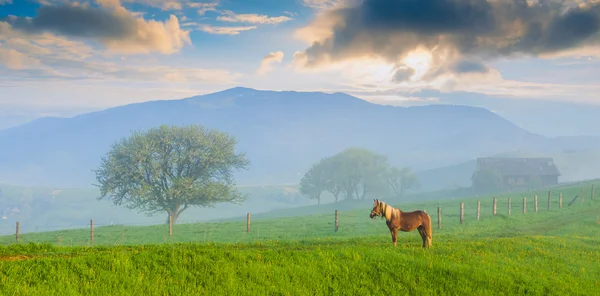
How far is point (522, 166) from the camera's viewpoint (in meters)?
153

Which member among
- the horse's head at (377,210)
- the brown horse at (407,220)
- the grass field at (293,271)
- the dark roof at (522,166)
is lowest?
the grass field at (293,271)

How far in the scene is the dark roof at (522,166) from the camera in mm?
150625

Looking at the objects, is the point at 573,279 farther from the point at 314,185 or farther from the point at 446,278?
the point at 314,185

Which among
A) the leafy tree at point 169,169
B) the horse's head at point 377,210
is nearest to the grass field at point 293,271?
the horse's head at point 377,210

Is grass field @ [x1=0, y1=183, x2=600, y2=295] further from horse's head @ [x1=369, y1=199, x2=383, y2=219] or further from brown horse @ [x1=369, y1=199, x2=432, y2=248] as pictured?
horse's head @ [x1=369, y1=199, x2=383, y2=219]

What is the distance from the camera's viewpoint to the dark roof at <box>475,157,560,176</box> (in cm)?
15062

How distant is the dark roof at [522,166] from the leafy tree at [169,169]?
4045 inches

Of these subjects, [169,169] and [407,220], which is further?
[169,169]

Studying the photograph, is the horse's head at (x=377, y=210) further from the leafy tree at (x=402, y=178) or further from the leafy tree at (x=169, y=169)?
the leafy tree at (x=402, y=178)

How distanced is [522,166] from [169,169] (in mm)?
116278

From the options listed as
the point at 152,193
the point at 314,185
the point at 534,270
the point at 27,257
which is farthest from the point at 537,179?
the point at 27,257

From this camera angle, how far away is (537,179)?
144 metres

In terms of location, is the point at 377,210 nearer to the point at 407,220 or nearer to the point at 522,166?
the point at 407,220

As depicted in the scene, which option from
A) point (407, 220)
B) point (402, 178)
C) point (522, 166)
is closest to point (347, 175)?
point (402, 178)
